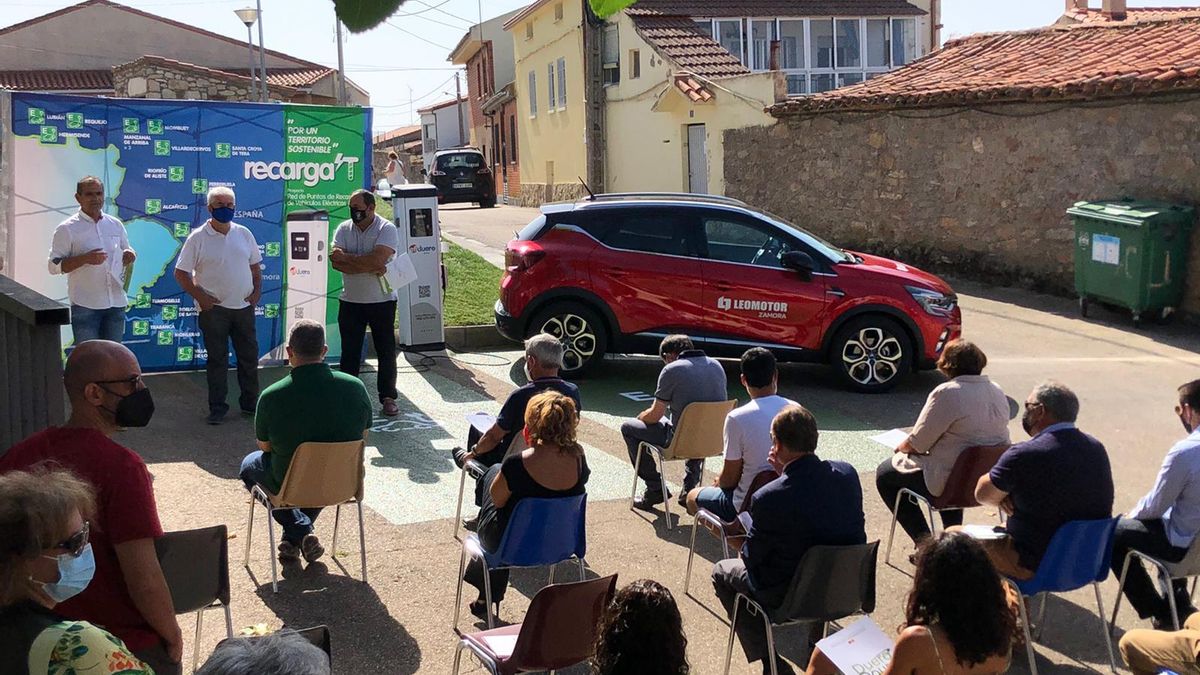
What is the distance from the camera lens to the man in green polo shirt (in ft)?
18.2

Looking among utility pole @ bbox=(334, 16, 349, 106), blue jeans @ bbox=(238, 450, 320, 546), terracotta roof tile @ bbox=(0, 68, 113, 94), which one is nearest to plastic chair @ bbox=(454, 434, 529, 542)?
blue jeans @ bbox=(238, 450, 320, 546)

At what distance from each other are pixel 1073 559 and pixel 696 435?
7.98 feet

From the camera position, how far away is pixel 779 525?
4387 millimetres

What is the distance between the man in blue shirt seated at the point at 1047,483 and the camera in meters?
4.67

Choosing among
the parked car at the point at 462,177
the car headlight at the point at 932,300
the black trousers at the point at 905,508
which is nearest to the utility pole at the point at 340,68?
the black trousers at the point at 905,508

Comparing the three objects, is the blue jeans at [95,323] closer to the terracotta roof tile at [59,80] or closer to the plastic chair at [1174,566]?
the plastic chair at [1174,566]

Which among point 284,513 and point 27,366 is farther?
point 284,513

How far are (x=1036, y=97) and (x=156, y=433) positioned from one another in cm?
1153

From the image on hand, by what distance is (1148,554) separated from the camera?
16.3 feet

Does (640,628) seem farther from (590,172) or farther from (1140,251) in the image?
(1140,251)

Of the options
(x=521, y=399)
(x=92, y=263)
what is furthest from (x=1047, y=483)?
(x=92, y=263)

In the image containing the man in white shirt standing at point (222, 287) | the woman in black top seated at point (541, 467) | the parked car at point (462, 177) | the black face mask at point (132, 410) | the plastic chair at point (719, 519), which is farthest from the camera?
the parked car at point (462, 177)

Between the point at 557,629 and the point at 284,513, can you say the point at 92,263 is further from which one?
the point at 557,629

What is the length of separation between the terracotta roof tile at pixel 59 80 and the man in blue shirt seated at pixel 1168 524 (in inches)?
1259
